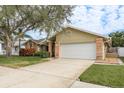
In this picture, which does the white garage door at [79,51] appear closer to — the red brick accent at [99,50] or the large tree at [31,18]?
the red brick accent at [99,50]

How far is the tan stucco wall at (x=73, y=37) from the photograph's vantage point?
66.3 feet

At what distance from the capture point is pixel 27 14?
18.1 metres

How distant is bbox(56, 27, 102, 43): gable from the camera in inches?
795

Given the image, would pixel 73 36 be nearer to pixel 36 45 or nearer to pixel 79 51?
pixel 79 51

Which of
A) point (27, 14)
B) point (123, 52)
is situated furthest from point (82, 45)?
point (123, 52)

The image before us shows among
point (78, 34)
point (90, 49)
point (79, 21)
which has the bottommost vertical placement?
point (90, 49)

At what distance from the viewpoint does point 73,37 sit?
70.0ft

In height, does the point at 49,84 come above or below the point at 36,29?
below

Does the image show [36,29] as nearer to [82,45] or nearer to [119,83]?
[82,45]

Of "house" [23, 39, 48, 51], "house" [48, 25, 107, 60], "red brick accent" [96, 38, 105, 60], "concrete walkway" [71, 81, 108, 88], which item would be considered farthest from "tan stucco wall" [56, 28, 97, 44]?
"concrete walkway" [71, 81, 108, 88]

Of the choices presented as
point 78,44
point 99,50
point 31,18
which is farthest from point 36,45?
point 99,50

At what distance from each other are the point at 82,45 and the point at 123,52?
12678mm

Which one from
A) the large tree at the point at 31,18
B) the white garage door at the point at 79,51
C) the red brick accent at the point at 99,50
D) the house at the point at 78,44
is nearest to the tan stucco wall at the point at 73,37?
the house at the point at 78,44

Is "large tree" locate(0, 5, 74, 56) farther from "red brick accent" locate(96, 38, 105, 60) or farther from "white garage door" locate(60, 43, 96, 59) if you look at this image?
"red brick accent" locate(96, 38, 105, 60)
